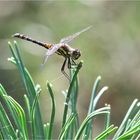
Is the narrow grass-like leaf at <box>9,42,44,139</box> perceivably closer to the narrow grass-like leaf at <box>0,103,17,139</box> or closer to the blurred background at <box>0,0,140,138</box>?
the narrow grass-like leaf at <box>0,103,17,139</box>

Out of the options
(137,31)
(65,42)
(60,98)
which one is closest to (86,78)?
(60,98)

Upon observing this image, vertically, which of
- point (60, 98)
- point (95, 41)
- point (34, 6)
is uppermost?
point (34, 6)

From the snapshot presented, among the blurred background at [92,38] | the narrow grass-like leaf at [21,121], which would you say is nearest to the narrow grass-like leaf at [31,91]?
the narrow grass-like leaf at [21,121]

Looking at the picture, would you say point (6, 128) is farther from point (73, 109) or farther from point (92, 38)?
point (92, 38)

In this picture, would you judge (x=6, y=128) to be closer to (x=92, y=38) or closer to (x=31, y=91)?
(x=31, y=91)

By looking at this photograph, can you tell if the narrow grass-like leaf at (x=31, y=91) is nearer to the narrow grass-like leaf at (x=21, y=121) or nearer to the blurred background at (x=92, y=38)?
the narrow grass-like leaf at (x=21, y=121)

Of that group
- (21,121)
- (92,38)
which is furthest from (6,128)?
(92,38)

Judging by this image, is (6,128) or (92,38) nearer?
(6,128)

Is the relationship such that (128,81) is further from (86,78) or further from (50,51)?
(50,51)
